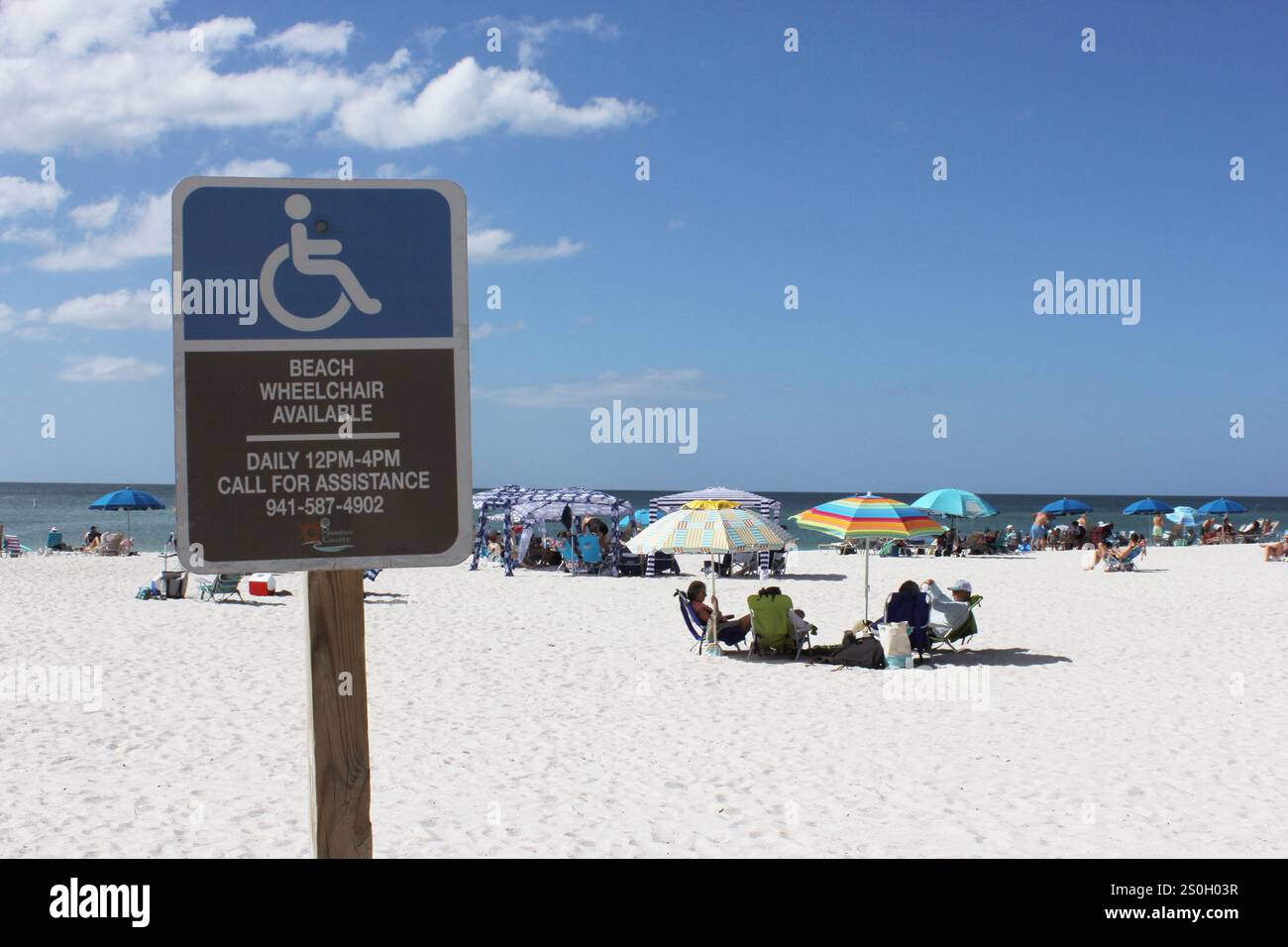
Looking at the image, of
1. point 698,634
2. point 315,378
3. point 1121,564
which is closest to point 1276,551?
point 1121,564

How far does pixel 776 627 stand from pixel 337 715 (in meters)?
8.99

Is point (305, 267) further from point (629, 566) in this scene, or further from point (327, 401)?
point (629, 566)

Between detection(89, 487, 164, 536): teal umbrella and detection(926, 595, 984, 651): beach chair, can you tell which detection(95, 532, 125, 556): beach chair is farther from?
detection(926, 595, 984, 651): beach chair

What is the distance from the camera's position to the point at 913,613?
35.0 ft

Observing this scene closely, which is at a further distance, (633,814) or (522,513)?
(522,513)

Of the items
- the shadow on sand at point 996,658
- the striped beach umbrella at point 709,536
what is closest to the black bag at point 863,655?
the shadow on sand at point 996,658

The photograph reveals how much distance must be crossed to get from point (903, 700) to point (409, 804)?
4.69 meters

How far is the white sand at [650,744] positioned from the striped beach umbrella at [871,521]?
1500 mm

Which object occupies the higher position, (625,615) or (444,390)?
(444,390)
